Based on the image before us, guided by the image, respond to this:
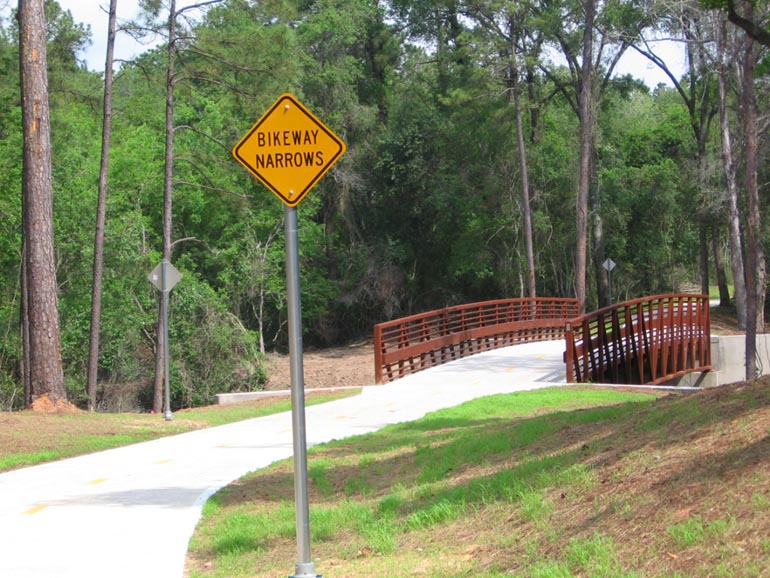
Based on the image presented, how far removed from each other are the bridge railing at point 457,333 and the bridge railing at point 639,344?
3803mm

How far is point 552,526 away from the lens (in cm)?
618

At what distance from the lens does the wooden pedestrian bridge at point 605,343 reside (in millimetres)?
22281

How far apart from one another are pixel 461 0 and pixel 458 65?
2970mm

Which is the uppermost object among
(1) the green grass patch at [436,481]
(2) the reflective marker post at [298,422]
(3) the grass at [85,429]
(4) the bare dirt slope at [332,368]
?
(2) the reflective marker post at [298,422]

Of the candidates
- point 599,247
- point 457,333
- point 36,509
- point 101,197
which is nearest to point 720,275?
point 599,247

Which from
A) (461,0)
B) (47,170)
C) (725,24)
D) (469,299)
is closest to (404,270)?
(469,299)

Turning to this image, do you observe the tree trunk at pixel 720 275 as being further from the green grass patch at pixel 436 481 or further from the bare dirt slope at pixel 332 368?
the green grass patch at pixel 436 481

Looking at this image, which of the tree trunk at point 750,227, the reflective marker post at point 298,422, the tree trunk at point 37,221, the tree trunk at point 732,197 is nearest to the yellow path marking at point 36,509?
the reflective marker post at point 298,422

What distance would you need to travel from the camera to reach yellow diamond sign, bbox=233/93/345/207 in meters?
6.42

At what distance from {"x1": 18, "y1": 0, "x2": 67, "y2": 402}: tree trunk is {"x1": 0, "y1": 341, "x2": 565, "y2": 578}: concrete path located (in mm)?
3737

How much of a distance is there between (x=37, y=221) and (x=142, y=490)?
8.88 metres

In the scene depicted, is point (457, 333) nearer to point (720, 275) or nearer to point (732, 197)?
point (732, 197)

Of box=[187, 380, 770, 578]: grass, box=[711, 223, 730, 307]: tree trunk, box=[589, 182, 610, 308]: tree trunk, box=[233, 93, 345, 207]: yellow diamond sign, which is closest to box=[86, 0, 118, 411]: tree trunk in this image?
box=[187, 380, 770, 578]: grass

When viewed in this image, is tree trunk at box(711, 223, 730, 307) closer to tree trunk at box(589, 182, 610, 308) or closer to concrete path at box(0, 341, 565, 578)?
tree trunk at box(589, 182, 610, 308)
